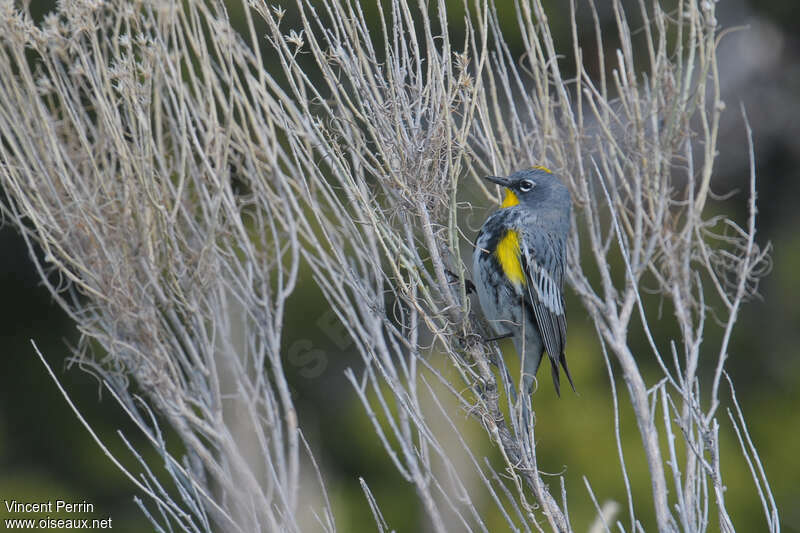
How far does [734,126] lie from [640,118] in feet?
20.0

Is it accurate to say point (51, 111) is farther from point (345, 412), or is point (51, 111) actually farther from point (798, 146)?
point (798, 146)

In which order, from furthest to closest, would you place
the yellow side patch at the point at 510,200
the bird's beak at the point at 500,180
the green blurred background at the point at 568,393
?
the green blurred background at the point at 568,393, the yellow side patch at the point at 510,200, the bird's beak at the point at 500,180

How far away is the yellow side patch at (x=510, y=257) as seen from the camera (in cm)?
380

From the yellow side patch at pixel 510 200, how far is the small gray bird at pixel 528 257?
21mm

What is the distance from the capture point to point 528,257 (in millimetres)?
3768

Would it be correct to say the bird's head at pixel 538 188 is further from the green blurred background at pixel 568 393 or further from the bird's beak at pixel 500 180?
the green blurred background at pixel 568 393

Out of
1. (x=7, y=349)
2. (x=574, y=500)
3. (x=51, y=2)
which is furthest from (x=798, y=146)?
(x=7, y=349)

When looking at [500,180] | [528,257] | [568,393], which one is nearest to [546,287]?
[528,257]

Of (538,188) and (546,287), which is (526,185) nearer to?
(538,188)

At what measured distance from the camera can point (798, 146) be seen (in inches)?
387

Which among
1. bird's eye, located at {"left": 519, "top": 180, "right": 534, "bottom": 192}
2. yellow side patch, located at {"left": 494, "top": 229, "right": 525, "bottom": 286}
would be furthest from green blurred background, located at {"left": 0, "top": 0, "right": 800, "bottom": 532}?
bird's eye, located at {"left": 519, "top": 180, "right": 534, "bottom": 192}

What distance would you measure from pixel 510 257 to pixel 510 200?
1.01 ft

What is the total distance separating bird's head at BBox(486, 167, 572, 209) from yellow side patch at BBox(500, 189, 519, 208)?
0.12 feet

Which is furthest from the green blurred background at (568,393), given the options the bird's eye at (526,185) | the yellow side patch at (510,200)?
the bird's eye at (526,185)
